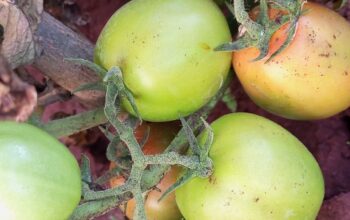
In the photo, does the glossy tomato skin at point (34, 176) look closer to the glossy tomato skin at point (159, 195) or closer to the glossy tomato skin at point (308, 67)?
the glossy tomato skin at point (159, 195)

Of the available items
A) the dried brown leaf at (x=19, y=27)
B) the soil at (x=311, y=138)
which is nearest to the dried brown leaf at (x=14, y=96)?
the dried brown leaf at (x=19, y=27)

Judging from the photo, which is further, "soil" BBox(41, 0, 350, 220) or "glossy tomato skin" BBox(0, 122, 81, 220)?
"soil" BBox(41, 0, 350, 220)

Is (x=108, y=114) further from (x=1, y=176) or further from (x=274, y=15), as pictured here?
(x=274, y=15)

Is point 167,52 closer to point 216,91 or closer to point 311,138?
point 216,91

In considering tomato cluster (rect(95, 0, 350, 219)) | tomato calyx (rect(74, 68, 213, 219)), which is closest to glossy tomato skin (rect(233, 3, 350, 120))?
tomato cluster (rect(95, 0, 350, 219))

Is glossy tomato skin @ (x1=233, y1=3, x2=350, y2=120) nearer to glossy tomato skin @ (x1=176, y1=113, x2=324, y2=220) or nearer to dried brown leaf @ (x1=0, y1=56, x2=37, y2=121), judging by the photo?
glossy tomato skin @ (x1=176, y1=113, x2=324, y2=220)

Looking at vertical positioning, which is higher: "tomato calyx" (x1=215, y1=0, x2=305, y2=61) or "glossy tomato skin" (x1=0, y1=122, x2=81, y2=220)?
"tomato calyx" (x1=215, y1=0, x2=305, y2=61)

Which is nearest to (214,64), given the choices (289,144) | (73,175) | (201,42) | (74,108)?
(201,42)

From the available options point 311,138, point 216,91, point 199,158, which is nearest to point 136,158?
point 199,158
